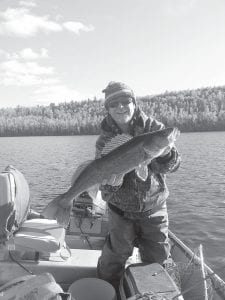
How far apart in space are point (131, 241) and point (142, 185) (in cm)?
89

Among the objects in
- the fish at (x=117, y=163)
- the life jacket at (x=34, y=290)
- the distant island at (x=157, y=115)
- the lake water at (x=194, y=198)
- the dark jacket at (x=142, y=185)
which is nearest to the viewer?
the life jacket at (x=34, y=290)

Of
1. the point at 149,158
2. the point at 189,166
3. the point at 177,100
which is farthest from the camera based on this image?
the point at 177,100

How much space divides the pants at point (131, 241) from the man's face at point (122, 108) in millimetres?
1322

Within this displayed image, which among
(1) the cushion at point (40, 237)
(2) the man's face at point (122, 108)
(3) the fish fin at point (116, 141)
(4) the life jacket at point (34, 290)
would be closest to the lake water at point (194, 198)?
(1) the cushion at point (40, 237)

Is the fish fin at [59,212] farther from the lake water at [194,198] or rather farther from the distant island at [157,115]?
the distant island at [157,115]

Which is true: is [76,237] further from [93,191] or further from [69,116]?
[69,116]

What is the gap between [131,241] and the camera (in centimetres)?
496

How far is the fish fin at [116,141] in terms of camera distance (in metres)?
4.60

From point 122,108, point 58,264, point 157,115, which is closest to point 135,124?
point 122,108

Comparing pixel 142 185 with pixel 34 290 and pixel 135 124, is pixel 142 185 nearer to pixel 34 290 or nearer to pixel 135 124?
pixel 135 124

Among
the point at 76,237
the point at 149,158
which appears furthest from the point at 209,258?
the point at 149,158

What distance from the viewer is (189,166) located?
104 ft

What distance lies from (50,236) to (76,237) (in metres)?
1.91

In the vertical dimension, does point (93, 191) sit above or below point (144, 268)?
above
